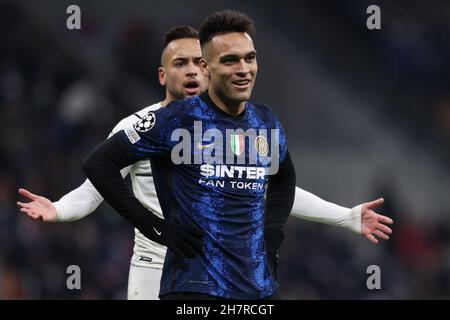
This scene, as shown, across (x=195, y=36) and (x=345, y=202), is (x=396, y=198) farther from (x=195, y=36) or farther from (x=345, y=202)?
(x=195, y=36)

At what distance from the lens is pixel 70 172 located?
12711 mm

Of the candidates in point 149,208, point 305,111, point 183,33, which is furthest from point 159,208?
point 305,111

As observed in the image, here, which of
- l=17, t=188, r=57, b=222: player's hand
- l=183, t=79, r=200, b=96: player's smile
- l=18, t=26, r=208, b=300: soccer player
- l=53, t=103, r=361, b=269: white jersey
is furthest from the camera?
l=183, t=79, r=200, b=96: player's smile

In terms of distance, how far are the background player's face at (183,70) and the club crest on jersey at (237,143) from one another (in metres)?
1.53

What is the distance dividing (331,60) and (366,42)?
0.58m

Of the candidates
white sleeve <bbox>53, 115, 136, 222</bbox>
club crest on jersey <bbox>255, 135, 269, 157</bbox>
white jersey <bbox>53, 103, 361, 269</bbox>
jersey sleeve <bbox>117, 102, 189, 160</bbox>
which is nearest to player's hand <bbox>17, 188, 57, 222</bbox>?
white sleeve <bbox>53, 115, 136, 222</bbox>

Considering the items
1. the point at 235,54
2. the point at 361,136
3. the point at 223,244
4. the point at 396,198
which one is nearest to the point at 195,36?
the point at 235,54

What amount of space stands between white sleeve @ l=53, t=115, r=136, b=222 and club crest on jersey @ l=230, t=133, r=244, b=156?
1.12 meters

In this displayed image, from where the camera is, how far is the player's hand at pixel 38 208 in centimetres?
566

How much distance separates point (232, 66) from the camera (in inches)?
205

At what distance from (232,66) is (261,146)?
430mm

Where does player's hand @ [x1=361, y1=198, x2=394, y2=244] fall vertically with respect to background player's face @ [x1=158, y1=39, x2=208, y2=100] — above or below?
below

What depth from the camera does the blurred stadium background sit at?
12438 millimetres

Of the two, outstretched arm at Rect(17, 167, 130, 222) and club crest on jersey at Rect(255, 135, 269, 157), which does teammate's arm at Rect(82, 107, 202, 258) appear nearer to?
club crest on jersey at Rect(255, 135, 269, 157)
